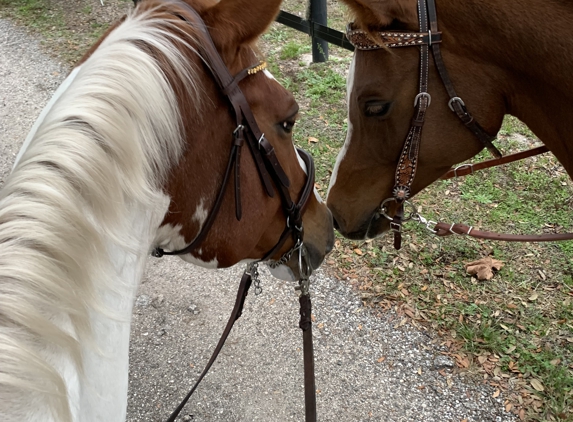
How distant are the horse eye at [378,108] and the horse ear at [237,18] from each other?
750 millimetres

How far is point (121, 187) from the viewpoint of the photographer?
1.06 m

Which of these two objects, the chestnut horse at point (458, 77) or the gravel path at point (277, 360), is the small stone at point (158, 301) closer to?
the gravel path at point (277, 360)

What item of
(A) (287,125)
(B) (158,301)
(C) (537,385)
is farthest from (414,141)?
(B) (158,301)

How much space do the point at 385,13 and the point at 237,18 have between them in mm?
731

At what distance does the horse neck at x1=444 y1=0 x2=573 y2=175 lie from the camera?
1664 millimetres

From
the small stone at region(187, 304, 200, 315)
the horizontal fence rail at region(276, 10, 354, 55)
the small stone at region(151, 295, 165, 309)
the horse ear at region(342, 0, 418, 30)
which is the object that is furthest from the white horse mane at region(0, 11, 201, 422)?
the horizontal fence rail at region(276, 10, 354, 55)

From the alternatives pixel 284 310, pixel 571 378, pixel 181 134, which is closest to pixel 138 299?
pixel 284 310

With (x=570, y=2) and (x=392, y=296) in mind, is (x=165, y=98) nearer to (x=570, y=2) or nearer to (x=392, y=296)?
(x=570, y=2)

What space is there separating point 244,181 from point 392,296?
2.14m

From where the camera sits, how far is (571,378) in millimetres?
2633

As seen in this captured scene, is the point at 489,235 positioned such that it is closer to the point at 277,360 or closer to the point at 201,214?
A: the point at 277,360

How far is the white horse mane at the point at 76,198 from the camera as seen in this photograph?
35.3 inches

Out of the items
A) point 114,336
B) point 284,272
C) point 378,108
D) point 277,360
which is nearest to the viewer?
point 114,336

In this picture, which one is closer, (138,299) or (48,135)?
(48,135)
